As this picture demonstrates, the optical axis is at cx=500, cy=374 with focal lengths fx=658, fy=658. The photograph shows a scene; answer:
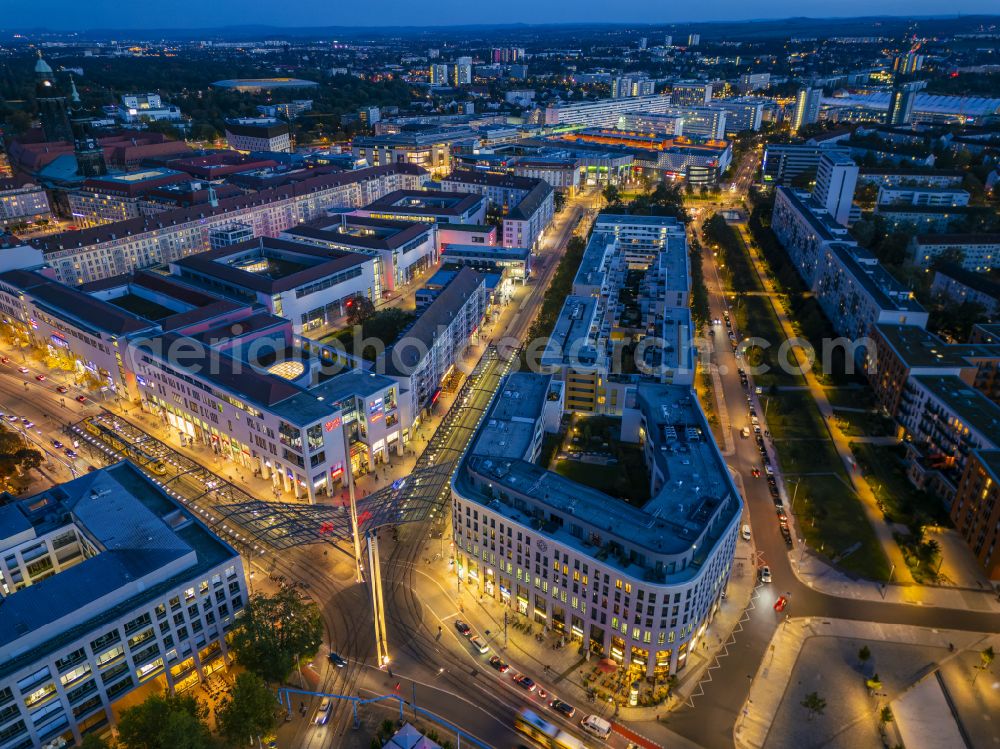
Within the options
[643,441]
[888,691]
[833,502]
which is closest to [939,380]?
[833,502]

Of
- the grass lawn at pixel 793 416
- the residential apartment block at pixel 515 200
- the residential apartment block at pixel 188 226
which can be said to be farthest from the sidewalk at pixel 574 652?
the residential apartment block at pixel 188 226

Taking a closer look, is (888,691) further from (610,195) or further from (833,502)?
(610,195)

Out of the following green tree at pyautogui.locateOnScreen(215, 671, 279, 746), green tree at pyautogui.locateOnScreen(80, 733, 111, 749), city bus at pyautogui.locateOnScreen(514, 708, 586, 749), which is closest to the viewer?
green tree at pyautogui.locateOnScreen(80, 733, 111, 749)

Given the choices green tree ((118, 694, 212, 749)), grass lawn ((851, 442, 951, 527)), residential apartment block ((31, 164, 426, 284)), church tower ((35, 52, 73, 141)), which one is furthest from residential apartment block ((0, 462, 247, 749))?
church tower ((35, 52, 73, 141))

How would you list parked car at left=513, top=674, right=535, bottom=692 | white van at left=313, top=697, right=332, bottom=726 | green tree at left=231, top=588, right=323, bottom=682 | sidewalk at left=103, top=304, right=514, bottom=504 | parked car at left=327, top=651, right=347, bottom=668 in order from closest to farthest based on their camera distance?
white van at left=313, top=697, right=332, bottom=726
green tree at left=231, top=588, right=323, bottom=682
parked car at left=513, top=674, right=535, bottom=692
parked car at left=327, top=651, right=347, bottom=668
sidewalk at left=103, top=304, right=514, bottom=504

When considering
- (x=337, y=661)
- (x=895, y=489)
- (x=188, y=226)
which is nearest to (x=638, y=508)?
(x=337, y=661)

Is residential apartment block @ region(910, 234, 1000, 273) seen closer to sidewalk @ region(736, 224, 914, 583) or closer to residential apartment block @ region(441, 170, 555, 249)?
sidewalk @ region(736, 224, 914, 583)

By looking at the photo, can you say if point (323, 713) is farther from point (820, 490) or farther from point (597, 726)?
point (820, 490)
